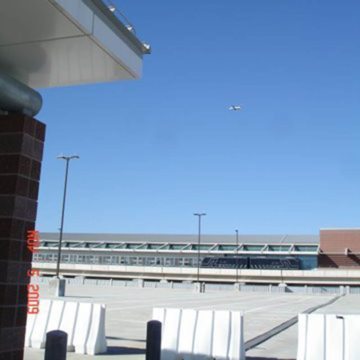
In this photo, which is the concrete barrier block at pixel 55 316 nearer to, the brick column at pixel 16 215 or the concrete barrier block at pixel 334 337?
the brick column at pixel 16 215

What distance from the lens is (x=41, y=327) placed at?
11.8m

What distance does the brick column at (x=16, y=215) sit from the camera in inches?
288

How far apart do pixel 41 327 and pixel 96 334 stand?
1352 mm

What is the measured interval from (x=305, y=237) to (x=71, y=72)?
10017cm

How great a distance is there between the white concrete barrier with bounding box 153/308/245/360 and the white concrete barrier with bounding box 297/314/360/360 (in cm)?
118

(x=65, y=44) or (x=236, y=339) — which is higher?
(x=65, y=44)

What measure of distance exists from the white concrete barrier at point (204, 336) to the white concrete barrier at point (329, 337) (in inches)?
46.4

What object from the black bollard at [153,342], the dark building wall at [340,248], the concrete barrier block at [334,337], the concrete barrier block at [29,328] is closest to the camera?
the black bollard at [153,342]

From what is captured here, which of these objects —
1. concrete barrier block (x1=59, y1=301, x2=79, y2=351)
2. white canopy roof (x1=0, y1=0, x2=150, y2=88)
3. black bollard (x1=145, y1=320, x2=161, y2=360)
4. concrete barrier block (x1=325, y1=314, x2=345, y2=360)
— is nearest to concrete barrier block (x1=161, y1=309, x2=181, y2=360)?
concrete barrier block (x1=59, y1=301, x2=79, y2=351)

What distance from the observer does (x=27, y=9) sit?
626cm

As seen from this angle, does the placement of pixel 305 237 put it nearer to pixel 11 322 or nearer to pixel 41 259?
pixel 41 259

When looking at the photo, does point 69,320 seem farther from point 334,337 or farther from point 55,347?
point 55,347

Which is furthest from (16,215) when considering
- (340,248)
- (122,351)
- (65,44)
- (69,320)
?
→ (340,248)

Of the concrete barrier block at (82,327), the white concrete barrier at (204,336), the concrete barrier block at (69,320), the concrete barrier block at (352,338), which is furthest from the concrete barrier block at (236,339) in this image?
the concrete barrier block at (69,320)
